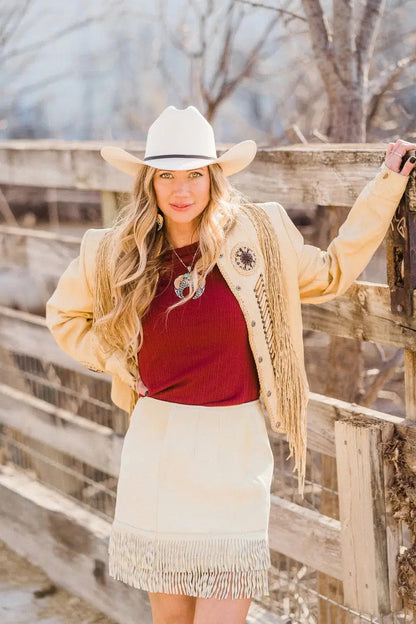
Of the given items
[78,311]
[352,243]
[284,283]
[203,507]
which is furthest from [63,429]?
[352,243]

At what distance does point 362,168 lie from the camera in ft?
9.46

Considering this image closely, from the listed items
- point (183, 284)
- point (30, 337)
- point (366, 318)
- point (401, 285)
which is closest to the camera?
point (401, 285)

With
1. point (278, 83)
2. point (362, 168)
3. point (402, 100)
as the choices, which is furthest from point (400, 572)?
point (278, 83)

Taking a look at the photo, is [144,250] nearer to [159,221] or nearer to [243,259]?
[159,221]

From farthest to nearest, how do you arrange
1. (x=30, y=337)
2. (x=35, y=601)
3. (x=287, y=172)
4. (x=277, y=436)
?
(x=30, y=337) → (x=35, y=601) → (x=277, y=436) → (x=287, y=172)

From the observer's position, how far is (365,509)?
9.72ft

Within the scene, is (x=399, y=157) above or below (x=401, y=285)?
above

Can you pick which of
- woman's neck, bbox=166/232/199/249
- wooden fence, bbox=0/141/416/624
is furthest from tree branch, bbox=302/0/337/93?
woman's neck, bbox=166/232/199/249

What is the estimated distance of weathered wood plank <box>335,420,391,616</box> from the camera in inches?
115

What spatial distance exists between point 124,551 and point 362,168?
1.29 meters

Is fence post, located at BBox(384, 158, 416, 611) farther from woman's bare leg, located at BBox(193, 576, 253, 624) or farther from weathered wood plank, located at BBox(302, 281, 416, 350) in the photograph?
woman's bare leg, located at BBox(193, 576, 253, 624)

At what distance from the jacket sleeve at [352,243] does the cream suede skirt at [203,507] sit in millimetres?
395

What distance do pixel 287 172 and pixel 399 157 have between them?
61 cm

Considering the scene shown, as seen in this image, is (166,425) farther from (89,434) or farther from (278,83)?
(278,83)
